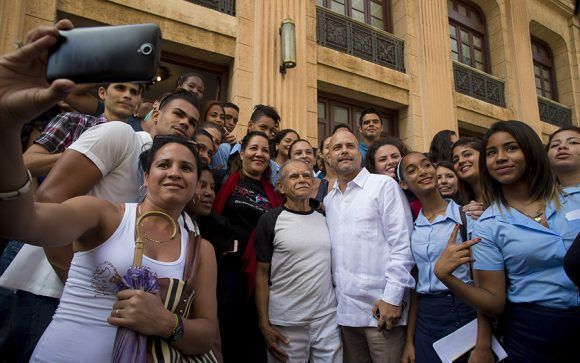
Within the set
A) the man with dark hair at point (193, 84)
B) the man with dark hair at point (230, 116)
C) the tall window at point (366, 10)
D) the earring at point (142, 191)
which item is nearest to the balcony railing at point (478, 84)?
the tall window at point (366, 10)

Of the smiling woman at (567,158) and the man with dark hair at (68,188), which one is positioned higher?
the smiling woman at (567,158)

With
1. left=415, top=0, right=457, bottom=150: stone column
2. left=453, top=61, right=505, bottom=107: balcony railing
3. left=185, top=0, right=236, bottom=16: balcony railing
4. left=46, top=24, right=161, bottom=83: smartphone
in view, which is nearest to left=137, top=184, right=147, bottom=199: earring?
left=46, top=24, right=161, bottom=83: smartphone

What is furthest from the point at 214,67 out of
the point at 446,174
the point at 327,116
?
the point at 446,174

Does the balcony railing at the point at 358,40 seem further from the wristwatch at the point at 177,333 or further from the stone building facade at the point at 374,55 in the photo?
the wristwatch at the point at 177,333

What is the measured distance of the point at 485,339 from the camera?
198cm

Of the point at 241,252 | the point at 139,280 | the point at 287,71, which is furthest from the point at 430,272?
the point at 287,71

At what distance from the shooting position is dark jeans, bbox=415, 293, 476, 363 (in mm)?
2305

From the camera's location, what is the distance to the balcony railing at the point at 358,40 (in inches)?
310

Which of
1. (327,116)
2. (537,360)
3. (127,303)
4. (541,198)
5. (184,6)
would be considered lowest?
(537,360)

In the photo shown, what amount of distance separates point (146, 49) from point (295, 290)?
7.30 ft

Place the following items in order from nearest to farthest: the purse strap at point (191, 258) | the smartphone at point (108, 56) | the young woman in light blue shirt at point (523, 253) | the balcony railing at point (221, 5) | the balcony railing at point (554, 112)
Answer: the smartphone at point (108, 56)
the purse strap at point (191, 258)
the young woman in light blue shirt at point (523, 253)
the balcony railing at point (221, 5)
the balcony railing at point (554, 112)

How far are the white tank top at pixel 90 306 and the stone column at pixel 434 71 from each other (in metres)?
7.85

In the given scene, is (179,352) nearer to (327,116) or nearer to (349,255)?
(349,255)

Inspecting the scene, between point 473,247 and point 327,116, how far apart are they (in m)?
6.10
